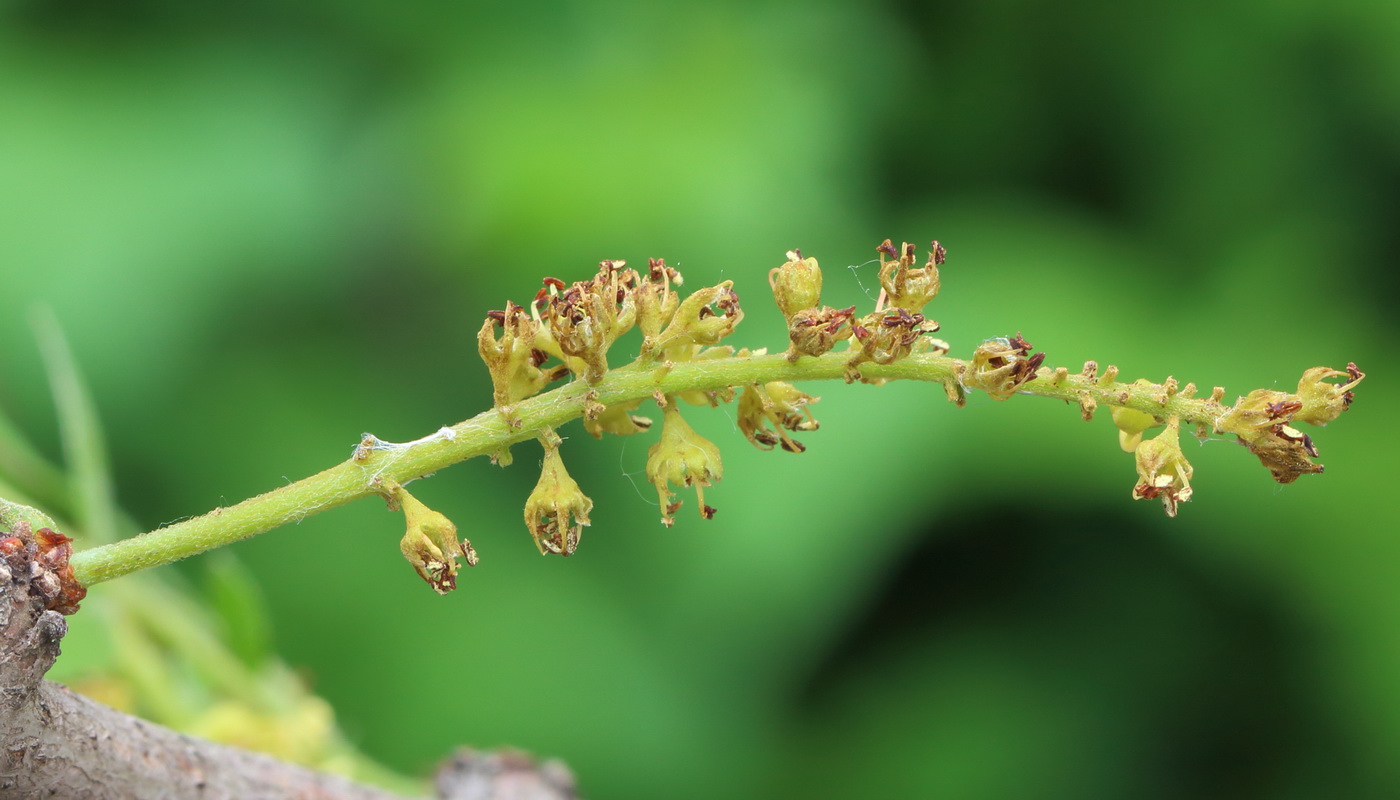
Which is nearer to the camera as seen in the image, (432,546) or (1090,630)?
(432,546)

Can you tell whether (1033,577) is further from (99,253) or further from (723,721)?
(99,253)

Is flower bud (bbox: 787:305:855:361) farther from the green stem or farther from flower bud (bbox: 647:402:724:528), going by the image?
flower bud (bbox: 647:402:724:528)

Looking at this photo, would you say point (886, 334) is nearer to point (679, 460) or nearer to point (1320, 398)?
point (679, 460)

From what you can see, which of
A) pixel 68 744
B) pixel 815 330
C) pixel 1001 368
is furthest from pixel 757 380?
pixel 68 744

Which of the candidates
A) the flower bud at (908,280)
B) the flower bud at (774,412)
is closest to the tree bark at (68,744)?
the flower bud at (774,412)

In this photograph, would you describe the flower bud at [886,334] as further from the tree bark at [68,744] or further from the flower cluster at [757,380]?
the tree bark at [68,744]

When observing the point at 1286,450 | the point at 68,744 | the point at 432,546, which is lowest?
the point at 68,744
